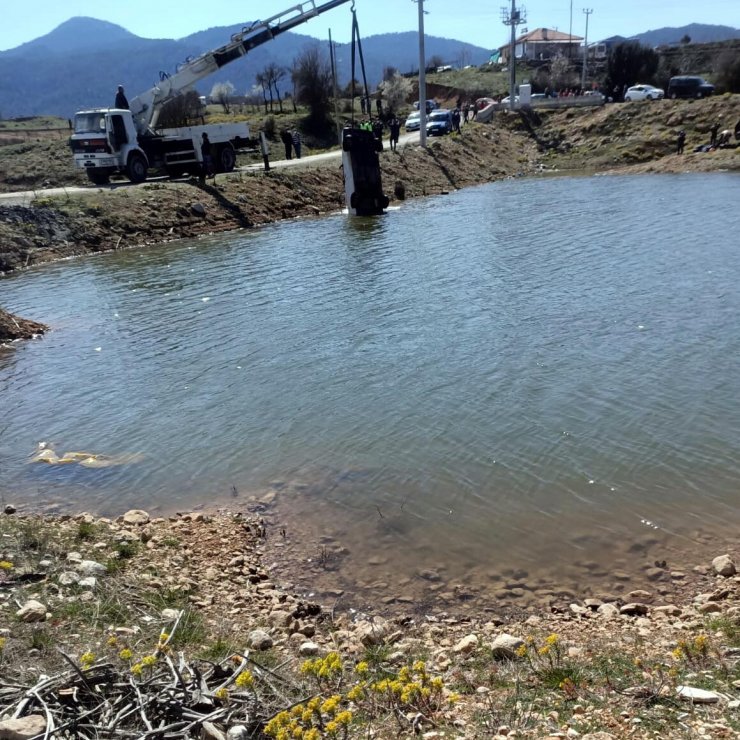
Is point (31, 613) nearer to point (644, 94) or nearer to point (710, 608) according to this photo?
point (710, 608)

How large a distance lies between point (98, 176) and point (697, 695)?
3589 cm

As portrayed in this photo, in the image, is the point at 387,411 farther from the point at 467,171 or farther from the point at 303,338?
the point at 467,171

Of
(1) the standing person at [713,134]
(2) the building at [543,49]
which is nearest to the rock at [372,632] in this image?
(1) the standing person at [713,134]

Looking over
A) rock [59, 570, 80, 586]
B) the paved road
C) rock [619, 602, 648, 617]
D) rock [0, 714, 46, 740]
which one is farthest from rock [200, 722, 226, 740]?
the paved road

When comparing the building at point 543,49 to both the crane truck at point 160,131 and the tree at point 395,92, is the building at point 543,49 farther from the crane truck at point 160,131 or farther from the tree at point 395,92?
the crane truck at point 160,131

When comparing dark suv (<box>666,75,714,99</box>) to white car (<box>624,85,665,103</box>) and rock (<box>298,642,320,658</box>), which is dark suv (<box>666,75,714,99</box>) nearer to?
white car (<box>624,85,665,103</box>)

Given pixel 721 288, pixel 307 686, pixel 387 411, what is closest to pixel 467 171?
pixel 721 288

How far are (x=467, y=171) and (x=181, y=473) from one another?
39309 millimetres

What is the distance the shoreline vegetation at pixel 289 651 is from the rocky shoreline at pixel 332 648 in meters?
0.02

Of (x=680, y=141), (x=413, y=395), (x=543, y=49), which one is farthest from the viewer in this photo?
(x=543, y=49)

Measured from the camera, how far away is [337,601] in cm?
716

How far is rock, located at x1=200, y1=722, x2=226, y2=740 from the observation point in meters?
4.09

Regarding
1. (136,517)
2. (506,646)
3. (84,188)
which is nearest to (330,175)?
(84,188)

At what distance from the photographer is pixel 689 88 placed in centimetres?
5959
